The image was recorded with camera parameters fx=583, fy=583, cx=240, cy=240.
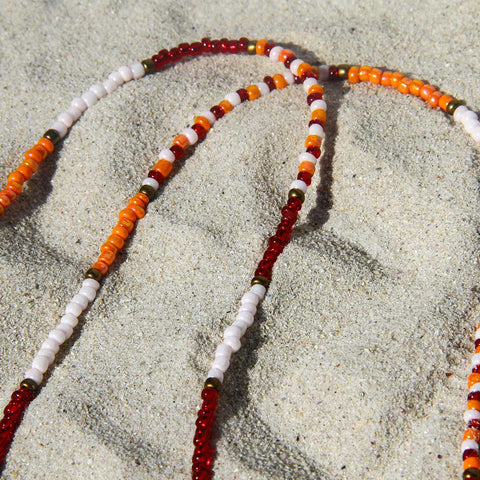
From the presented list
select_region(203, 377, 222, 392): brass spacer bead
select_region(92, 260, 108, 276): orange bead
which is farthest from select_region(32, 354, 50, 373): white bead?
select_region(203, 377, 222, 392): brass spacer bead

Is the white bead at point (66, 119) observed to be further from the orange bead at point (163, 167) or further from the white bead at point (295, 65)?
the white bead at point (295, 65)

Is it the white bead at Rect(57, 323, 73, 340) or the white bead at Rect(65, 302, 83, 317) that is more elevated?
the white bead at Rect(65, 302, 83, 317)

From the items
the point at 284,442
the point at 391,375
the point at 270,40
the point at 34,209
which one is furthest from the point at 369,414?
the point at 270,40

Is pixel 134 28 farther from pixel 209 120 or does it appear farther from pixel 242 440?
pixel 242 440

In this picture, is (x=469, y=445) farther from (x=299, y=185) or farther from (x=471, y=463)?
(x=299, y=185)

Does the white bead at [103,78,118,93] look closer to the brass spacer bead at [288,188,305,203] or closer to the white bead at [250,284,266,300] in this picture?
the brass spacer bead at [288,188,305,203]

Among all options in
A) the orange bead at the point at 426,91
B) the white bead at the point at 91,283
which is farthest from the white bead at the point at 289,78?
the white bead at the point at 91,283
